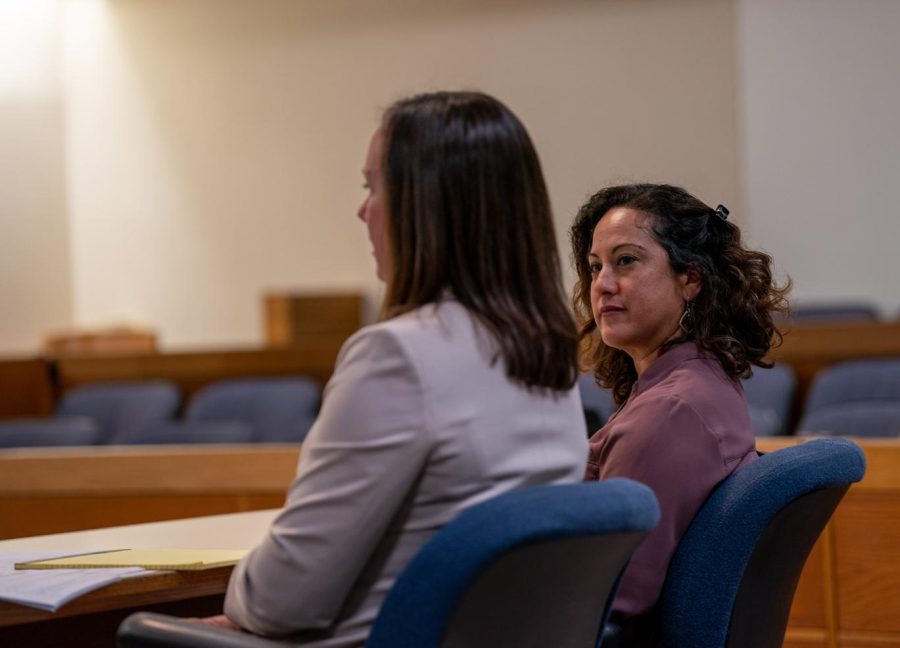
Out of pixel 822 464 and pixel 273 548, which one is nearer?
pixel 273 548

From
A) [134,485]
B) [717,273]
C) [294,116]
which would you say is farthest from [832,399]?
[294,116]

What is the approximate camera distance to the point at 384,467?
4.28ft

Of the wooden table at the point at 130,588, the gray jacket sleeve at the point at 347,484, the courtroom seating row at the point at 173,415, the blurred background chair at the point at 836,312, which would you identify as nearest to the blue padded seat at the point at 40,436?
the courtroom seating row at the point at 173,415

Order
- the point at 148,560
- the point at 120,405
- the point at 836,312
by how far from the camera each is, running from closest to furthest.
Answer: the point at 148,560 → the point at 120,405 → the point at 836,312

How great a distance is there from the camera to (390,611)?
4.22 ft

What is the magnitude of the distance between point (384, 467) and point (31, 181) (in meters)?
9.08

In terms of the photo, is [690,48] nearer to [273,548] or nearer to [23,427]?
[23,427]

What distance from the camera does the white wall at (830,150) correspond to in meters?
8.08

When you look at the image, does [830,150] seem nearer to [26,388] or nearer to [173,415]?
[173,415]

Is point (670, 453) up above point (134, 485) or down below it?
above

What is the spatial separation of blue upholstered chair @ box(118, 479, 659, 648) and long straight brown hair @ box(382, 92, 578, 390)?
0.57 feet

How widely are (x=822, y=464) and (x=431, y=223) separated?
68cm

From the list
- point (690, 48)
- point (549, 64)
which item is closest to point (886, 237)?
point (690, 48)

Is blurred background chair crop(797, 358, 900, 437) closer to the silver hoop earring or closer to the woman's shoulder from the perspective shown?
the silver hoop earring
